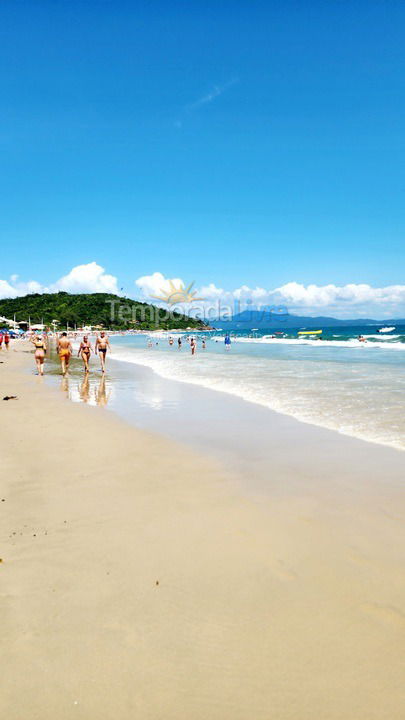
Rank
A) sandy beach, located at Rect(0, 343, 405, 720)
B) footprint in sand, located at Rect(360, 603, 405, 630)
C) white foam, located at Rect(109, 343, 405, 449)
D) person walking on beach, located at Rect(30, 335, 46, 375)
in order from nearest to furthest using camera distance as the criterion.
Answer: sandy beach, located at Rect(0, 343, 405, 720)
footprint in sand, located at Rect(360, 603, 405, 630)
white foam, located at Rect(109, 343, 405, 449)
person walking on beach, located at Rect(30, 335, 46, 375)

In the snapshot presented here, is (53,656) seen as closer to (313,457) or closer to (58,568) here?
(58,568)

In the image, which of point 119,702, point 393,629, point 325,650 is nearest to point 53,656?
point 119,702

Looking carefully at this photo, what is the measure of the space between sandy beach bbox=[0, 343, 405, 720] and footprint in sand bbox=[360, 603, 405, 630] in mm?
13

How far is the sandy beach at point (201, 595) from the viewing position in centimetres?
262

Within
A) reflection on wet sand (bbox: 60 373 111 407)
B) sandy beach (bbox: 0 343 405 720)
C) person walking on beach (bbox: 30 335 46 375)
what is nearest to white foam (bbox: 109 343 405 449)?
sandy beach (bbox: 0 343 405 720)

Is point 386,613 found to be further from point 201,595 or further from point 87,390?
point 87,390

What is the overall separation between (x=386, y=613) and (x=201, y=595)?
1.46 m

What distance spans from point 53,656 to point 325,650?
1859 millimetres

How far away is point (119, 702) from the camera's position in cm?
256

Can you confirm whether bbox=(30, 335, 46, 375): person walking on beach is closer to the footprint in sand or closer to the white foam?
the white foam

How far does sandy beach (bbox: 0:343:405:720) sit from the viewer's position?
2625 mm

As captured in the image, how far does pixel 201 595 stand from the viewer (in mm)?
3568

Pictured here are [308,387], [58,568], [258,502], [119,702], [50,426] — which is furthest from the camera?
[308,387]

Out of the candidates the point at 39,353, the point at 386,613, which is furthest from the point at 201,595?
the point at 39,353
